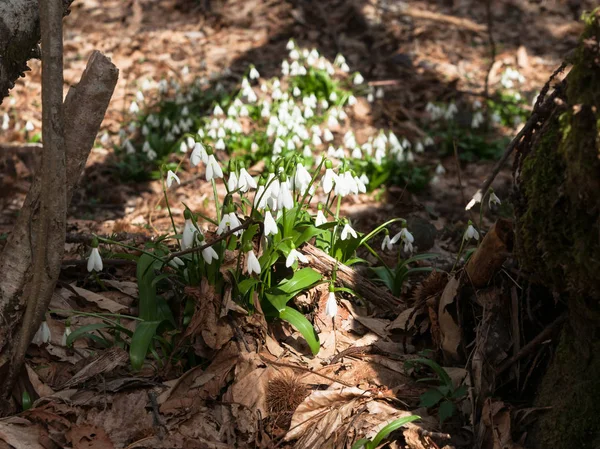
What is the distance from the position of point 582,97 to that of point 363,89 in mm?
5403

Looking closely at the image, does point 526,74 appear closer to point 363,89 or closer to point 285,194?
point 363,89

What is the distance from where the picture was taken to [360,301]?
10.9 feet

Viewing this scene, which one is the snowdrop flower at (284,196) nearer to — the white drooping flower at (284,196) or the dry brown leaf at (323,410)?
the white drooping flower at (284,196)

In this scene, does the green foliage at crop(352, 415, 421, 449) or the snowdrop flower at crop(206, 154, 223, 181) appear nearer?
the green foliage at crop(352, 415, 421, 449)

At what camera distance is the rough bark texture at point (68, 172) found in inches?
99.2

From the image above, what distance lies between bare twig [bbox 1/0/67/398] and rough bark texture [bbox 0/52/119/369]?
6cm

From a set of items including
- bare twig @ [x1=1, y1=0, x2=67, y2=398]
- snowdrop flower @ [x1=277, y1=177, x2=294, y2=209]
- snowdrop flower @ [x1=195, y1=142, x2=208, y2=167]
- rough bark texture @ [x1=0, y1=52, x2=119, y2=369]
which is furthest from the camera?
snowdrop flower @ [x1=195, y1=142, x2=208, y2=167]

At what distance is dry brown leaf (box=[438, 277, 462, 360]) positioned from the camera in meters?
2.56

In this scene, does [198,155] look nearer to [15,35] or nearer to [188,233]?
[188,233]

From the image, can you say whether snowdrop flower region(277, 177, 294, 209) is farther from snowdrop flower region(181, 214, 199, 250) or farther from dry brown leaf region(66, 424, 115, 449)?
dry brown leaf region(66, 424, 115, 449)

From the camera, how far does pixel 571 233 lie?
6.44 feet

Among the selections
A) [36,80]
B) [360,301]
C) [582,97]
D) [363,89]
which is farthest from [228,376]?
[36,80]

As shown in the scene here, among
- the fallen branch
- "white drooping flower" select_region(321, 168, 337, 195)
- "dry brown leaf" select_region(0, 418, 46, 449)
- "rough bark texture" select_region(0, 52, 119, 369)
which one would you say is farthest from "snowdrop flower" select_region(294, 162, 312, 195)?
"dry brown leaf" select_region(0, 418, 46, 449)

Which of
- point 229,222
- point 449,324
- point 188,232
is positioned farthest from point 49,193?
point 449,324
